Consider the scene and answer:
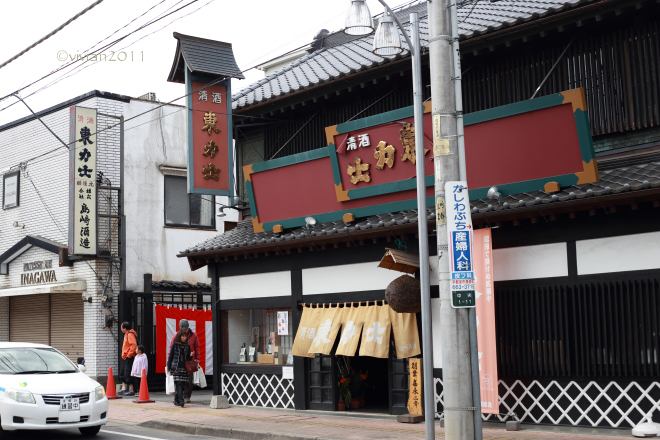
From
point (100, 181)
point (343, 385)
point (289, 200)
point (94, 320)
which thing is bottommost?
point (343, 385)

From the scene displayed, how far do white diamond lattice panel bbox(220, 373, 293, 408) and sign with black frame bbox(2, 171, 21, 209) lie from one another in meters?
11.6

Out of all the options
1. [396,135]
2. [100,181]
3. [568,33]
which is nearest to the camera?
[568,33]

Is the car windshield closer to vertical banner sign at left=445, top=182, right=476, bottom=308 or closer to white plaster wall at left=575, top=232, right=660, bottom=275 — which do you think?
vertical banner sign at left=445, top=182, right=476, bottom=308

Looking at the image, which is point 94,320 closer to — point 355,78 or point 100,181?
point 100,181

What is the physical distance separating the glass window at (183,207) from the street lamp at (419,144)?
1303cm

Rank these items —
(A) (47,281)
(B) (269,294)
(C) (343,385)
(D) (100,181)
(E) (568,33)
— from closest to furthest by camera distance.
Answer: (E) (568,33), (C) (343,385), (B) (269,294), (D) (100,181), (A) (47,281)

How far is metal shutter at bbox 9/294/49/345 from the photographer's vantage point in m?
24.7

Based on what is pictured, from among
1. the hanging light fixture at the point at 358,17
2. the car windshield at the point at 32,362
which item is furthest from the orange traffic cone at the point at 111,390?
the hanging light fixture at the point at 358,17

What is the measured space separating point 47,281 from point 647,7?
60.6ft

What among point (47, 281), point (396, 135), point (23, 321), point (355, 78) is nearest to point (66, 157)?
point (47, 281)

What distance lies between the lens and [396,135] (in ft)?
45.7

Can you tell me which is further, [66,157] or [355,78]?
[66,157]

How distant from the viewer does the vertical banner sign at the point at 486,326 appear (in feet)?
39.4

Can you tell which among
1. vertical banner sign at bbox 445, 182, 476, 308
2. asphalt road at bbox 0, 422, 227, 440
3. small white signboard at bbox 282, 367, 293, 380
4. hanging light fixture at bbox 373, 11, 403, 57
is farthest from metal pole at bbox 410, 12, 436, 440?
small white signboard at bbox 282, 367, 293, 380
